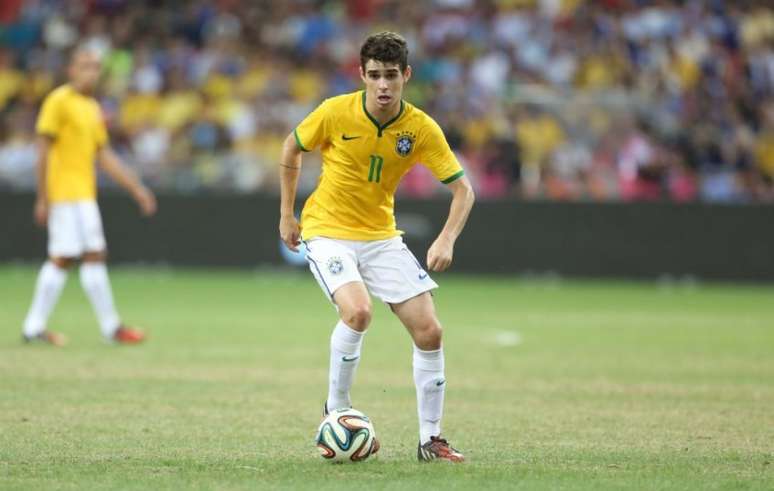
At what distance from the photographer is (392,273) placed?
7887mm

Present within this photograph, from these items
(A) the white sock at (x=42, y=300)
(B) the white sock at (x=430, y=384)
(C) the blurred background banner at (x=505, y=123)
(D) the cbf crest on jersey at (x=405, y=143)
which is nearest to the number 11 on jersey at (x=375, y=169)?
(D) the cbf crest on jersey at (x=405, y=143)

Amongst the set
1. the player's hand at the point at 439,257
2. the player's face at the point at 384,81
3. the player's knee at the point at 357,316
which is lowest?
the player's knee at the point at 357,316

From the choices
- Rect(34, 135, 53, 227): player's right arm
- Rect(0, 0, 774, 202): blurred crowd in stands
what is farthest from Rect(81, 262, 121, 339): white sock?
Rect(0, 0, 774, 202): blurred crowd in stands

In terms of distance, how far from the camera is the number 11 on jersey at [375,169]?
7961 mm

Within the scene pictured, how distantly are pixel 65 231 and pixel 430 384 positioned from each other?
6961 millimetres

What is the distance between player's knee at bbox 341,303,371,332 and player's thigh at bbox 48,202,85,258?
265 inches

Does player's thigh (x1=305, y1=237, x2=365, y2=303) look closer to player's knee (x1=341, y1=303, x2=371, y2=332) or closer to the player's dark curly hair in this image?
player's knee (x1=341, y1=303, x2=371, y2=332)

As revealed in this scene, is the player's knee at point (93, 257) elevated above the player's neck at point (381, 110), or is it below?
below

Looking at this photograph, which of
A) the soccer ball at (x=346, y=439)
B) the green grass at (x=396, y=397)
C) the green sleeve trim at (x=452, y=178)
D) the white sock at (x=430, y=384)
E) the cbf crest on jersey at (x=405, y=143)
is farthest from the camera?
the green sleeve trim at (x=452, y=178)

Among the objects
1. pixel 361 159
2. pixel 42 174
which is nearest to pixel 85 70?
pixel 42 174

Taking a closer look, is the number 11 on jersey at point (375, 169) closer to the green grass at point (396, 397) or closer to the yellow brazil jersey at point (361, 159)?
the yellow brazil jersey at point (361, 159)

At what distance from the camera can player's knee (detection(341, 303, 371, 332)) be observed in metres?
7.64

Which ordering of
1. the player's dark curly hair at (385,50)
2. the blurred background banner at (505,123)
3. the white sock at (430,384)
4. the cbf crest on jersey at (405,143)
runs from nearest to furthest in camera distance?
the player's dark curly hair at (385,50) → the white sock at (430,384) → the cbf crest on jersey at (405,143) → the blurred background banner at (505,123)

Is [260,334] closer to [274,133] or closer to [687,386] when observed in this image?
[687,386]
